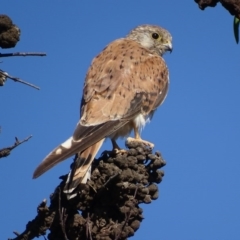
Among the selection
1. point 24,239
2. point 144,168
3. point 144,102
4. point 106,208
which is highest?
point 144,102

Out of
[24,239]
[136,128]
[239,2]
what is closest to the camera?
[239,2]

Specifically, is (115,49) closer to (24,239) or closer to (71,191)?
(71,191)

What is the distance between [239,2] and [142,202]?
4.68ft

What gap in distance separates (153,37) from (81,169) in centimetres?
283

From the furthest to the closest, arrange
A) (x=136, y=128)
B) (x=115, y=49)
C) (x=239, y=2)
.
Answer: (x=115, y=49) < (x=136, y=128) < (x=239, y=2)

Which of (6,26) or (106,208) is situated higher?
(6,26)

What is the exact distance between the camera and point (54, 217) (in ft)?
11.1

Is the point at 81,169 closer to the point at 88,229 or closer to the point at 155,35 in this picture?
the point at 88,229

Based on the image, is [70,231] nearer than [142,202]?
Yes

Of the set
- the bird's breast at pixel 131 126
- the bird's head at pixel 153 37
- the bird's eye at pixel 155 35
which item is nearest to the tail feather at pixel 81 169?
the bird's breast at pixel 131 126

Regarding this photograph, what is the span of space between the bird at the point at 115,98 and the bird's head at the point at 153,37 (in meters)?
0.11

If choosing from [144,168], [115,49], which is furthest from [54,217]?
[115,49]

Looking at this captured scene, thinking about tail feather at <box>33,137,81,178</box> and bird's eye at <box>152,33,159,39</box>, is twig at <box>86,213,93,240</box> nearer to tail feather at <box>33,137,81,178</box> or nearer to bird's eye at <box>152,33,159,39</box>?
tail feather at <box>33,137,81,178</box>

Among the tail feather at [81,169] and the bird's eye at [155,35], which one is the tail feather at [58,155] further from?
the bird's eye at [155,35]
